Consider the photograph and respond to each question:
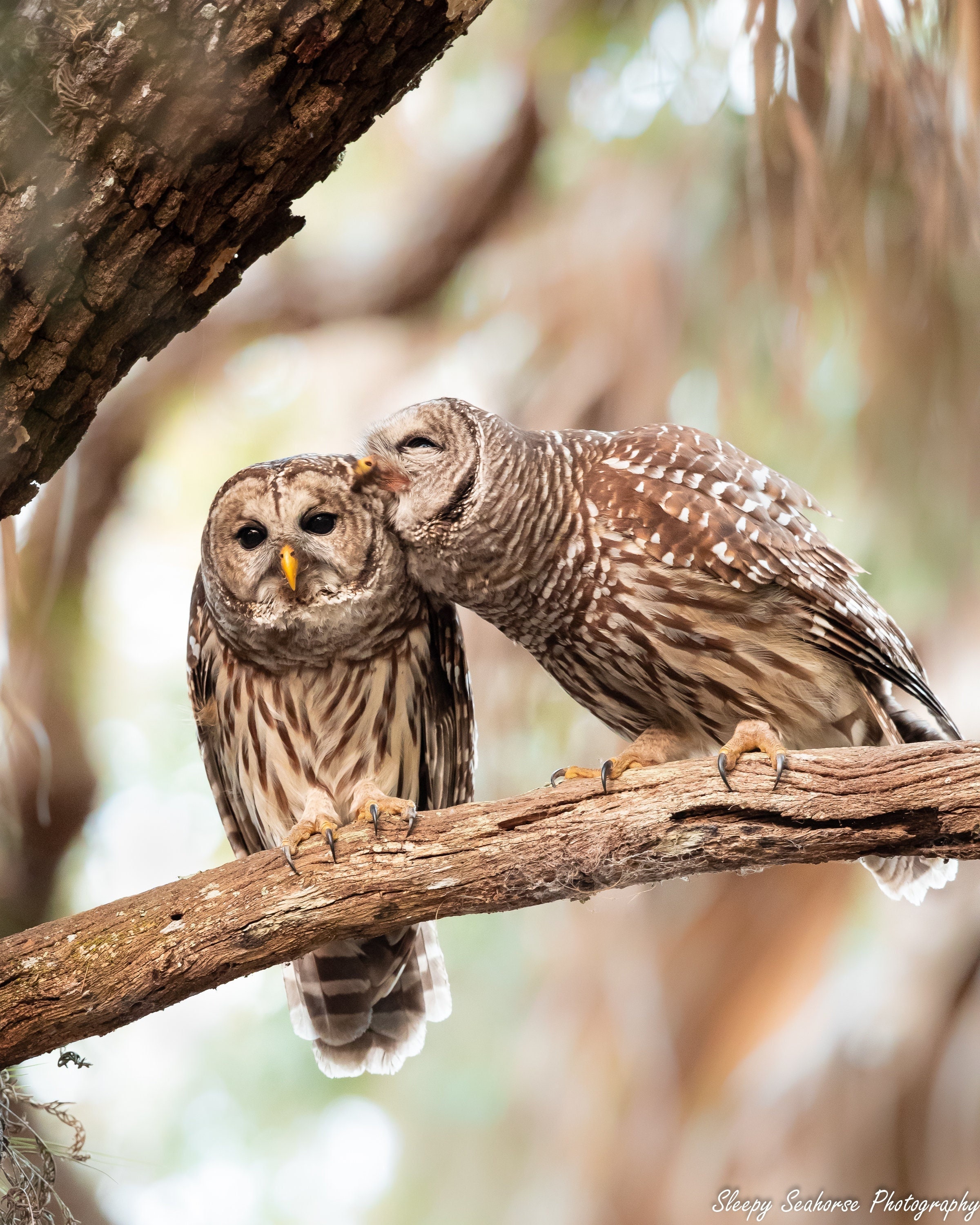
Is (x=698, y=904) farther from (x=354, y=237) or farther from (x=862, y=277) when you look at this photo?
(x=354, y=237)

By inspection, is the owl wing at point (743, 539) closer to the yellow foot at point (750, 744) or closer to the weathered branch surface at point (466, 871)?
the yellow foot at point (750, 744)

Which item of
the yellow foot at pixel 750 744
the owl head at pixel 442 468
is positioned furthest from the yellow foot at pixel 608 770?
the owl head at pixel 442 468

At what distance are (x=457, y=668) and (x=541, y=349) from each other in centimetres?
230

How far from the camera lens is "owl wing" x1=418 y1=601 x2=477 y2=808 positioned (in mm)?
3338

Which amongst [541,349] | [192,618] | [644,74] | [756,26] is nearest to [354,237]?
[541,349]

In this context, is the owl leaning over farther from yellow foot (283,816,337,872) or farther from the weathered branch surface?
the weathered branch surface

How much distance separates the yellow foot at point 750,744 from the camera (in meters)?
2.22

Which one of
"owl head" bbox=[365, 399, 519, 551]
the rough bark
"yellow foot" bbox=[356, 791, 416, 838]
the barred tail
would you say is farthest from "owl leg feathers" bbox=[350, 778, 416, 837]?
the rough bark

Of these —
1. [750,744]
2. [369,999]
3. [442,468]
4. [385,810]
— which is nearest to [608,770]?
[750,744]

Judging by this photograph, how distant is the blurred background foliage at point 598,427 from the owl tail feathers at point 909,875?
5.95 feet

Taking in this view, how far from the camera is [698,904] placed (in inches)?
211

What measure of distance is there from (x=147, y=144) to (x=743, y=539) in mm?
1607

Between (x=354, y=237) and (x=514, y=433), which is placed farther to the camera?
(x=354, y=237)

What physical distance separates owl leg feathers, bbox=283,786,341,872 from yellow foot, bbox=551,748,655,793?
1.70 ft
